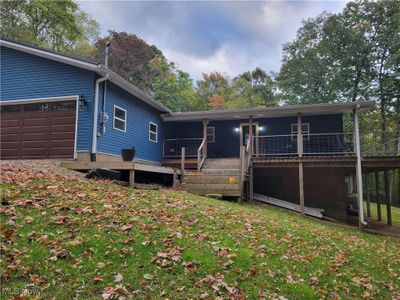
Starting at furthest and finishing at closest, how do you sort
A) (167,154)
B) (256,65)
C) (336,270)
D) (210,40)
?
(256,65) → (210,40) → (167,154) → (336,270)

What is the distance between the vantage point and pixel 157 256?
3.89 meters

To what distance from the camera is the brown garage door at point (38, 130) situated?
10680 millimetres

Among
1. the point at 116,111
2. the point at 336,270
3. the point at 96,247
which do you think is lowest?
the point at 336,270

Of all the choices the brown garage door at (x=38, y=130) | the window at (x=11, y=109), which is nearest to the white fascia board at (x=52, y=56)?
the brown garage door at (x=38, y=130)

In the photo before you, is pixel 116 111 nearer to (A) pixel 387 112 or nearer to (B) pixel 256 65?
(A) pixel 387 112

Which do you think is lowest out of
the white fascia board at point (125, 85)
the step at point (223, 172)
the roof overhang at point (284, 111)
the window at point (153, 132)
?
the step at point (223, 172)

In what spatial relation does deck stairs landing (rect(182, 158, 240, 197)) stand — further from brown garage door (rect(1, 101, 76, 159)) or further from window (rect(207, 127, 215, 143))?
window (rect(207, 127, 215, 143))

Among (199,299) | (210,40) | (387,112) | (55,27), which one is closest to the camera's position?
(199,299)

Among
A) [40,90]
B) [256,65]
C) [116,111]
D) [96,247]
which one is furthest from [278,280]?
[256,65]

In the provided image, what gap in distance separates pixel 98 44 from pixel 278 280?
29013mm

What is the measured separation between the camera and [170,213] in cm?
582

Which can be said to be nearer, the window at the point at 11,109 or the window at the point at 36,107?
the window at the point at 36,107

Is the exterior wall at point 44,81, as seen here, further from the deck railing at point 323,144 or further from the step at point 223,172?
the deck railing at point 323,144

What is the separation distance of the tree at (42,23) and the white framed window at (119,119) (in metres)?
15.0
